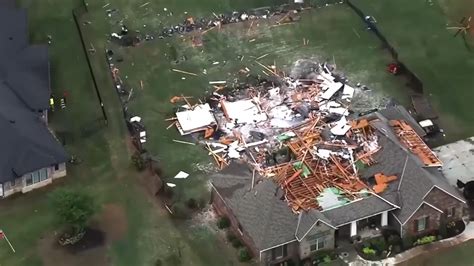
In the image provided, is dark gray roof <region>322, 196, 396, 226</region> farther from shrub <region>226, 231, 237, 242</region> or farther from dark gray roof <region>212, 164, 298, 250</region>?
shrub <region>226, 231, 237, 242</region>

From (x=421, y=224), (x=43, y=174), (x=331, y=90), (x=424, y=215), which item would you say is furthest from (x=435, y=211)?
(x=43, y=174)

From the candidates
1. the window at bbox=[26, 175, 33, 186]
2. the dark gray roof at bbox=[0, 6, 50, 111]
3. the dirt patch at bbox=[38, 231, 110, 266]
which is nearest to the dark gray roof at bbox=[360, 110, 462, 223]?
the dirt patch at bbox=[38, 231, 110, 266]

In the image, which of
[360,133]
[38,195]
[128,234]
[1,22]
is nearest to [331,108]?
[360,133]

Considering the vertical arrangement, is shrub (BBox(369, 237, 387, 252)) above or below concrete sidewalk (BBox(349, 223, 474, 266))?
above

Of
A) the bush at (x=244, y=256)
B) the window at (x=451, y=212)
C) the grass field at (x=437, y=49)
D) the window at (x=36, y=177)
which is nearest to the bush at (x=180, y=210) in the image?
the bush at (x=244, y=256)

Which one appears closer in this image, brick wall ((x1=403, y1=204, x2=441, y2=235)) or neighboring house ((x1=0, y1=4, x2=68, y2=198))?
brick wall ((x1=403, y1=204, x2=441, y2=235))

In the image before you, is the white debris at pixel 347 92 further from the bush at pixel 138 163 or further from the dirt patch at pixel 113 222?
the dirt patch at pixel 113 222
